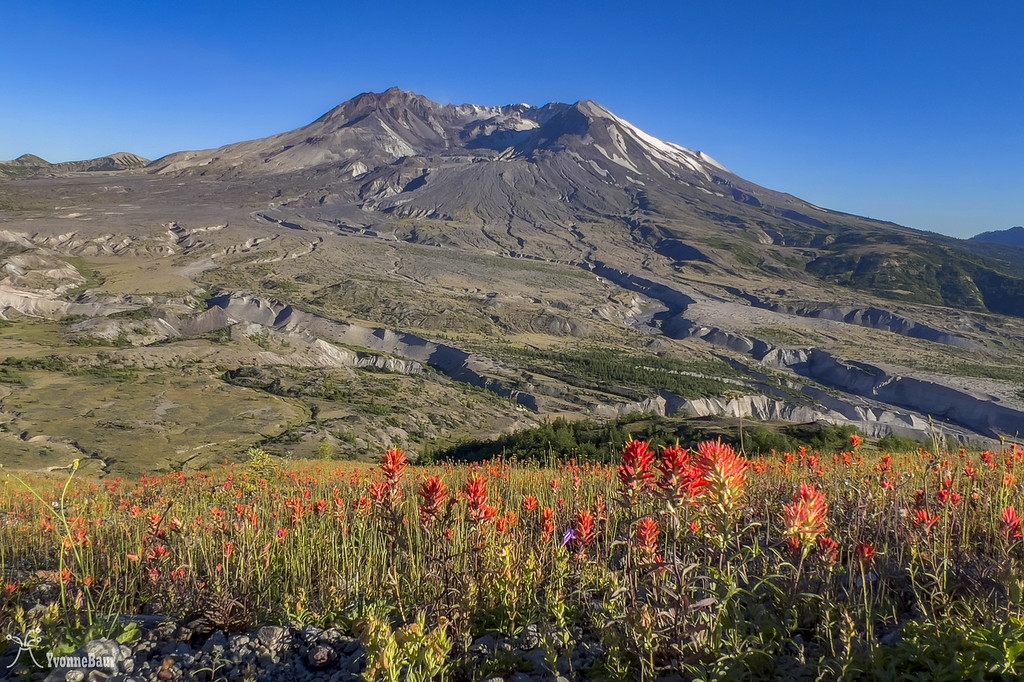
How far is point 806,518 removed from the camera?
7.32 feet

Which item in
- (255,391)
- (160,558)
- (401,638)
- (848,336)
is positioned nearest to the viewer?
(401,638)

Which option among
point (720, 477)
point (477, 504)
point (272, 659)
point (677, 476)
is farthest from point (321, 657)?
point (720, 477)

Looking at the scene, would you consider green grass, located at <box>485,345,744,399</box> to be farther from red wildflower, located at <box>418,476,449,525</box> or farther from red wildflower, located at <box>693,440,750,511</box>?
red wildflower, located at <box>693,440,750,511</box>

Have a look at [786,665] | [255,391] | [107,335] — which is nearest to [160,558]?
[786,665]

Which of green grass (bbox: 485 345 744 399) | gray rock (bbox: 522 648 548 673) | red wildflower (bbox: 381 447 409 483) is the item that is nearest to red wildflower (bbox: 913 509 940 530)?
gray rock (bbox: 522 648 548 673)

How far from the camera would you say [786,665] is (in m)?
2.25

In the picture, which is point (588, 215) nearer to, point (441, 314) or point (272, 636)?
point (441, 314)

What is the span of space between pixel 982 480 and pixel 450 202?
506 feet

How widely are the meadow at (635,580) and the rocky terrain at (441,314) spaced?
336 centimetres

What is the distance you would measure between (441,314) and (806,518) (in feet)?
231

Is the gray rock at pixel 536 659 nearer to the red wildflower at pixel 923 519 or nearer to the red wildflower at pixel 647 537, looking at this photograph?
the red wildflower at pixel 647 537

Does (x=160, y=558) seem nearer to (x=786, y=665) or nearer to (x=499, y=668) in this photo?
(x=499, y=668)

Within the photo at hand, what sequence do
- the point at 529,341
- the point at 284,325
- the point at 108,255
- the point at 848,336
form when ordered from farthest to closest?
the point at 108,255 → the point at 848,336 → the point at 529,341 → the point at 284,325

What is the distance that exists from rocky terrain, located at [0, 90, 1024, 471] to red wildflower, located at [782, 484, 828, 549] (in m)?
4.36
